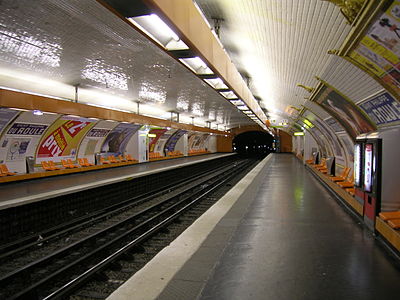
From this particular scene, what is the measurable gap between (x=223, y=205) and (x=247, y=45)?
127 inches

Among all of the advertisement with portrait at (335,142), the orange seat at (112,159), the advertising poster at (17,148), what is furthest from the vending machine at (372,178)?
the orange seat at (112,159)

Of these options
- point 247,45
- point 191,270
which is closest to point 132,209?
point 247,45

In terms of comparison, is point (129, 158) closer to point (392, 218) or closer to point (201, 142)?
point (392, 218)

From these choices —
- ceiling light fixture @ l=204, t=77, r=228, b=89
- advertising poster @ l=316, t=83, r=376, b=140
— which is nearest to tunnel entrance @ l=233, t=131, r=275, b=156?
advertising poster @ l=316, t=83, r=376, b=140

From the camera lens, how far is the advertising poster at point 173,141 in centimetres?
2507

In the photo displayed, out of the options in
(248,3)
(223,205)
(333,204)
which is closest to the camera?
(248,3)

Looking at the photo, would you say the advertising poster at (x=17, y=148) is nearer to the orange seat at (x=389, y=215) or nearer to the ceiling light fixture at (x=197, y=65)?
the ceiling light fixture at (x=197, y=65)

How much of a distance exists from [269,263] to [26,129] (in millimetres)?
10158

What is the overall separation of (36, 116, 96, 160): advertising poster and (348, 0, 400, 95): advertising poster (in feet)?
35.5

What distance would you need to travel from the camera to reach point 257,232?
496 centimetres

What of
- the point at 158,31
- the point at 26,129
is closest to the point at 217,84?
the point at 158,31

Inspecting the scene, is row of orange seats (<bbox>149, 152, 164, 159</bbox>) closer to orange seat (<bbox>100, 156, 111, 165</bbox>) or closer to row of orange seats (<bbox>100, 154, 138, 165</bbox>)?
row of orange seats (<bbox>100, 154, 138, 165</bbox>)

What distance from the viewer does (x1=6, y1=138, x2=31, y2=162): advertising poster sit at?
10.9 meters

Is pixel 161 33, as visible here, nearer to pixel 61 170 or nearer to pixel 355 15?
pixel 355 15
